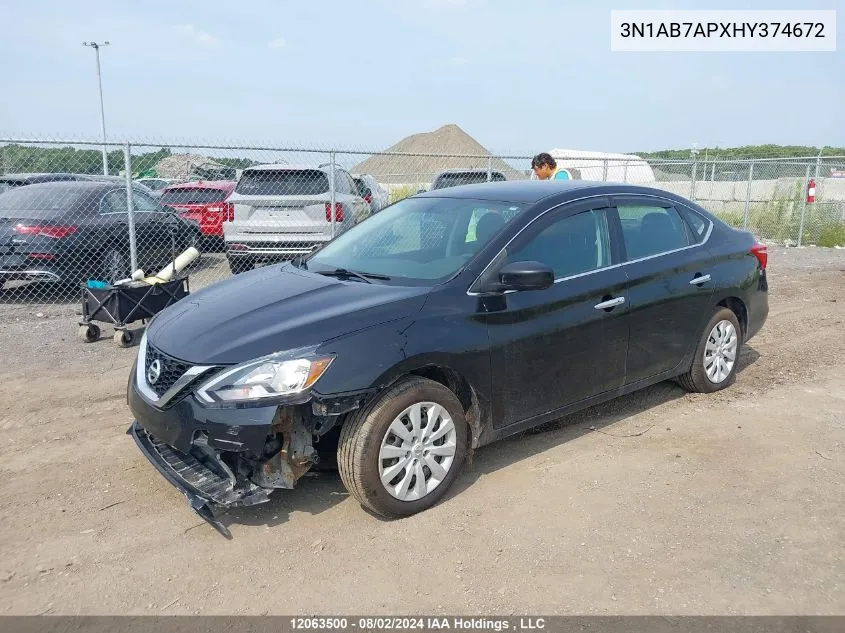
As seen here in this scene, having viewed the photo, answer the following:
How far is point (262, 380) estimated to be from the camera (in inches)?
128

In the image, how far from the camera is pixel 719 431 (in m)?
4.77

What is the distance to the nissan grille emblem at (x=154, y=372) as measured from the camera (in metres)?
3.56

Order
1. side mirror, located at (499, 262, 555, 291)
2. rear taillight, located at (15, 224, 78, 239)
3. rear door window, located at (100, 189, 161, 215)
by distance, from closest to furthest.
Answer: side mirror, located at (499, 262, 555, 291) < rear taillight, located at (15, 224, 78, 239) < rear door window, located at (100, 189, 161, 215)

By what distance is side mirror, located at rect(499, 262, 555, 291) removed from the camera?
12.2 ft

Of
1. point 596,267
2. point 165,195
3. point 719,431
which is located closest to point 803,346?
point 719,431

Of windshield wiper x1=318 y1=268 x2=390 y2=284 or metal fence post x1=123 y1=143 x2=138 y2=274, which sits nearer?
windshield wiper x1=318 y1=268 x2=390 y2=284

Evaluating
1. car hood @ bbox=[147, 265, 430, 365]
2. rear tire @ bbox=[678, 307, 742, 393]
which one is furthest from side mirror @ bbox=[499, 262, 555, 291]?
rear tire @ bbox=[678, 307, 742, 393]

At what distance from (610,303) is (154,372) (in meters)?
2.67

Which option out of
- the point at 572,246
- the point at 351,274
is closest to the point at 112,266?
the point at 351,274

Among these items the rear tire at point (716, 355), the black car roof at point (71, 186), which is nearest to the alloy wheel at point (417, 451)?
the rear tire at point (716, 355)
